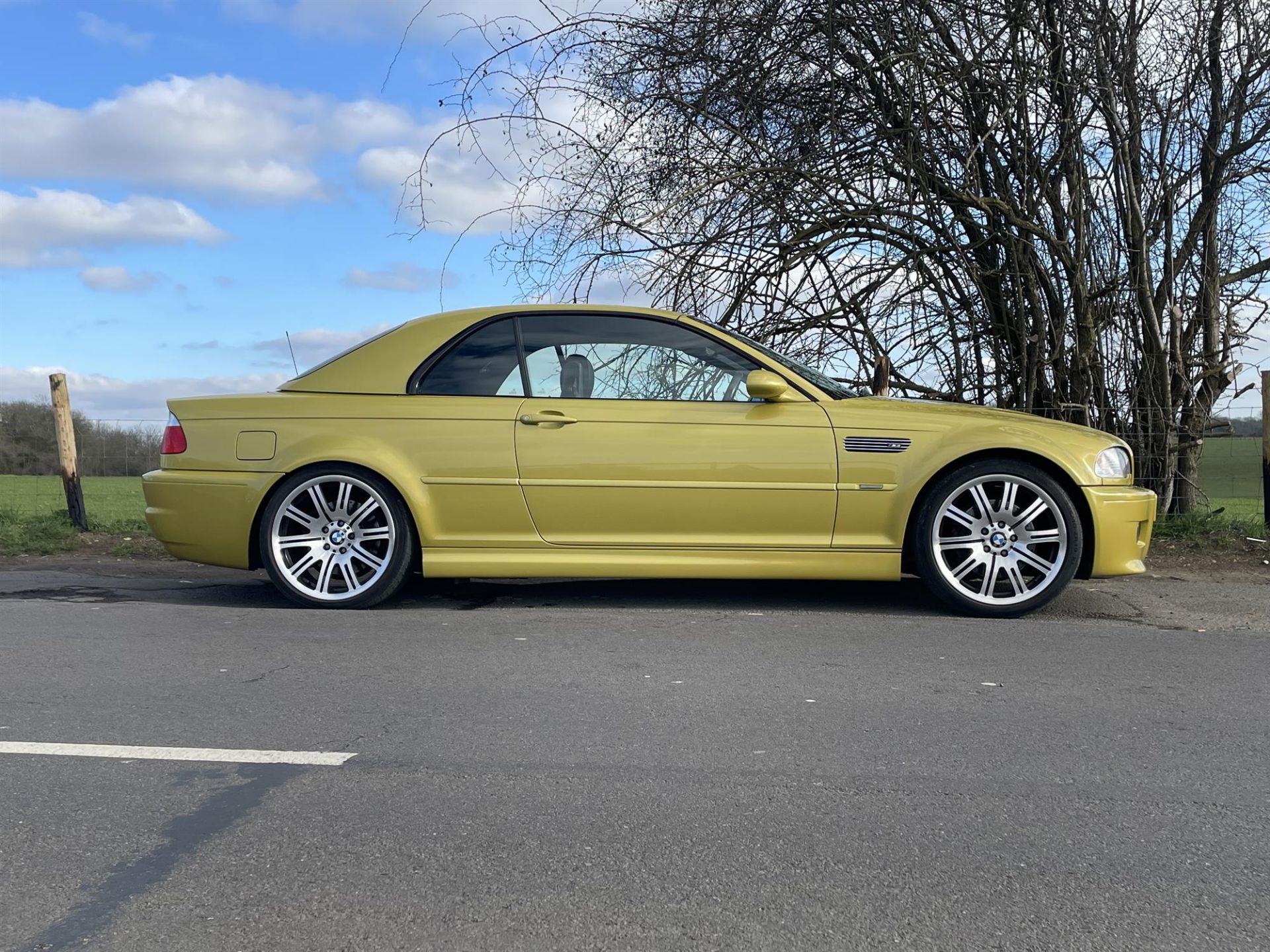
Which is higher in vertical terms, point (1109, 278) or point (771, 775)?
point (1109, 278)

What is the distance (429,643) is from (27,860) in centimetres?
240

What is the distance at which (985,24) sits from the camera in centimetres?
825

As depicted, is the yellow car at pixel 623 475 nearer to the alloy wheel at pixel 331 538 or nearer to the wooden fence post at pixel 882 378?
the alloy wheel at pixel 331 538

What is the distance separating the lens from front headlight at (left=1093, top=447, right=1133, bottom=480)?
5.64 meters

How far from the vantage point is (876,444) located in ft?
18.5

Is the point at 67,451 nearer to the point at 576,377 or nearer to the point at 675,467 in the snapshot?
the point at 576,377

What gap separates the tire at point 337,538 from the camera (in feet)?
18.9

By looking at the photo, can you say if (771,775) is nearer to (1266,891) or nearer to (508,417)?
(1266,891)

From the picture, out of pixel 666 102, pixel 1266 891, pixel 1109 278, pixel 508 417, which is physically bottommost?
pixel 1266 891

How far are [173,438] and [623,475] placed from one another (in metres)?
2.43

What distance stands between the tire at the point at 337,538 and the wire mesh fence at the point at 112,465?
96cm

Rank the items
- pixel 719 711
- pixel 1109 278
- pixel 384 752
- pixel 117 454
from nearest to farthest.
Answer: pixel 384 752
pixel 719 711
pixel 1109 278
pixel 117 454

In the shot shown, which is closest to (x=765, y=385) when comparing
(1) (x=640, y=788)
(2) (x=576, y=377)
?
(2) (x=576, y=377)

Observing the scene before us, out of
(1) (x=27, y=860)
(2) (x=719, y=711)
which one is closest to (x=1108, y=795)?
(2) (x=719, y=711)
